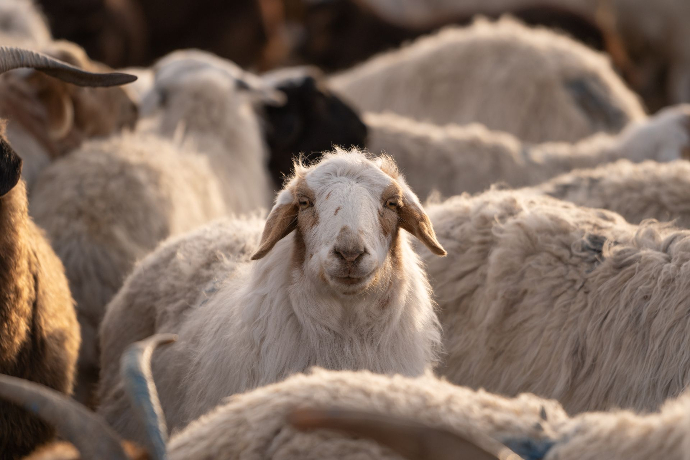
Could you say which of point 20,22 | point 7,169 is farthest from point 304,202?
point 20,22

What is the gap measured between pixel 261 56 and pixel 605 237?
7.80 metres

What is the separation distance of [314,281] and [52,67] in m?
1.22

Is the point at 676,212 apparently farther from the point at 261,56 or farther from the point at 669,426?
the point at 261,56

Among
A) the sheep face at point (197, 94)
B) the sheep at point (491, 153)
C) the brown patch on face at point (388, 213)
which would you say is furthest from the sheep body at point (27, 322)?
the sheep at point (491, 153)

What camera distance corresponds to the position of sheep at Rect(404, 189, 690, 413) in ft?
11.4

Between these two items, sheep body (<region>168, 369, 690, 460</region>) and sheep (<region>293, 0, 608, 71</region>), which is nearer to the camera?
sheep body (<region>168, 369, 690, 460</region>)

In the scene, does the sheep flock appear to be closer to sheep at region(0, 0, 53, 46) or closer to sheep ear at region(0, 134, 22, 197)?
sheep ear at region(0, 134, 22, 197)

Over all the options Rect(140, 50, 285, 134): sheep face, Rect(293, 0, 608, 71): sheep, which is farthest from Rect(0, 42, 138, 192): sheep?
Rect(293, 0, 608, 71): sheep

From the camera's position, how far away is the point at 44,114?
5242 millimetres

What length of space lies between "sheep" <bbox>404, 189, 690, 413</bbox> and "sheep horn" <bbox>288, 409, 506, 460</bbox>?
4.83 ft

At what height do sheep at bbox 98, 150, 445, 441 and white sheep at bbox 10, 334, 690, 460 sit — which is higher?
sheep at bbox 98, 150, 445, 441

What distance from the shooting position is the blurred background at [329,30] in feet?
31.5

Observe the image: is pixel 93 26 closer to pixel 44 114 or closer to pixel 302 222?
pixel 44 114

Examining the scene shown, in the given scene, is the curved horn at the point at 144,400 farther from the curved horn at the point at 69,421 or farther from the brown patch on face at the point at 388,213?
the brown patch on face at the point at 388,213
